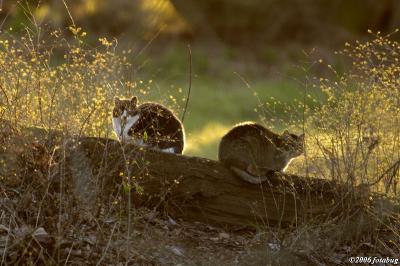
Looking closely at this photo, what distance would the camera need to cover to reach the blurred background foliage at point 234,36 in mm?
24406

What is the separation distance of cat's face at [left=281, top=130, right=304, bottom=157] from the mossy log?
430 millimetres

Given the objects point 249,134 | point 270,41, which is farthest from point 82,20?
point 249,134

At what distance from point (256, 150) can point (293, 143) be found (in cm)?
37

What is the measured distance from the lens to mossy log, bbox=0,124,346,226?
8.02m

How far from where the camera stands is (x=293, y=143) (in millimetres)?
9180

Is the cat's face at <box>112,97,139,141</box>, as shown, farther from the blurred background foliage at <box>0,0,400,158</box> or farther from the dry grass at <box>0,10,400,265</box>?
the blurred background foliage at <box>0,0,400,158</box>

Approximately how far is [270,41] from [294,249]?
82.9 feet

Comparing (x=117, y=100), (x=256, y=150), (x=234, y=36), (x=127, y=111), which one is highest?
(x=234, y=36)

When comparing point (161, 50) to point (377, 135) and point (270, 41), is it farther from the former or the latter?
point (377, 135)

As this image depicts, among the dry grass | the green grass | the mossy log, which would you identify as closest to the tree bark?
the mossy log

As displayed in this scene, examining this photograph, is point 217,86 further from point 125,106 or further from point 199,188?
point 199,188

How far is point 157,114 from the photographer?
29.5 ft

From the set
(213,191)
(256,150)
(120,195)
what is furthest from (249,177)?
(120,195)
